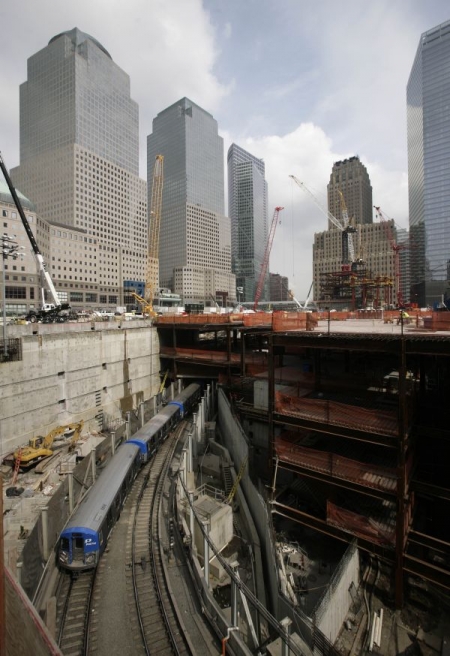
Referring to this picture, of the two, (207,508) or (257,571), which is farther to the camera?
(207,508)

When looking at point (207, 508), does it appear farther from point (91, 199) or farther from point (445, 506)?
point (91, 199)

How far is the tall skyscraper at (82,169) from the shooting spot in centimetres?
16175

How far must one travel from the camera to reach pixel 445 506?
20.9m

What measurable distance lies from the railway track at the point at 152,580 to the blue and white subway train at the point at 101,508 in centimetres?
143

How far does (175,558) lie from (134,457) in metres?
→ 7.48

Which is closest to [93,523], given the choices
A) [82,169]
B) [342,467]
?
[342,467]

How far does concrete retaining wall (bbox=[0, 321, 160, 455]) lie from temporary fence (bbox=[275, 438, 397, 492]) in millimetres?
21900

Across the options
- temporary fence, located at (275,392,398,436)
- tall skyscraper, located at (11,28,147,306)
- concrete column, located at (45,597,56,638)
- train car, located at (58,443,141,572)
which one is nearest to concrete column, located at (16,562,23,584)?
concrete column, located at (45,597,56,638)

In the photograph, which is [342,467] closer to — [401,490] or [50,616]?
[401,490]

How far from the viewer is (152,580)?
15.2 meters

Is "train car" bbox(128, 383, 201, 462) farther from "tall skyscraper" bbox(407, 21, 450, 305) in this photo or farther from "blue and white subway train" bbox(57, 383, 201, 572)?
"tall skyscraper" bbox(407, 21, 450, 305)

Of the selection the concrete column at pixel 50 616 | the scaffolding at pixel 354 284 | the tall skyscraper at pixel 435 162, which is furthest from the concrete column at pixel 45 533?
the tall skyscraper at pixel 435 162

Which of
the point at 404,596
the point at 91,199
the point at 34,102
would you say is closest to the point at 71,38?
the point at 34,102

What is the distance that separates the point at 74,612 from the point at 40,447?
1722 cm
